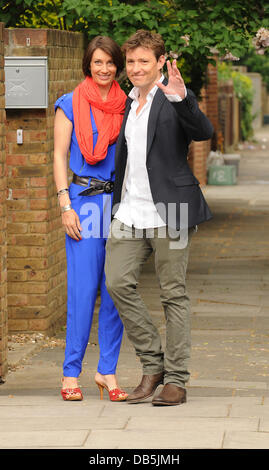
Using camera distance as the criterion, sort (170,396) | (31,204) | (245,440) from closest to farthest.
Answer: (245,440)
(170,396)
(31,204)

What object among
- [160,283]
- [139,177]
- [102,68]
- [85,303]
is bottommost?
[85,303]

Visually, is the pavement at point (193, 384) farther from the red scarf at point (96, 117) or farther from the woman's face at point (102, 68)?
the woman's face at point (102, 68)

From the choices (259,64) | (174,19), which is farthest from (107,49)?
(259,64)

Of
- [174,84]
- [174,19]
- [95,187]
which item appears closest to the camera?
[174,84]

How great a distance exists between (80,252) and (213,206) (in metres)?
11.7

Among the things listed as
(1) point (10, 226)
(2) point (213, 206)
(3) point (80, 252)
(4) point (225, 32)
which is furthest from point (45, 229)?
(2) point (213, 206)

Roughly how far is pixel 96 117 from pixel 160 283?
92cm

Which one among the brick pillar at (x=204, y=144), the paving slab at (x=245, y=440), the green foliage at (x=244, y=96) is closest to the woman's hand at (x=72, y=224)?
the paving slab at (x=245, y=440)

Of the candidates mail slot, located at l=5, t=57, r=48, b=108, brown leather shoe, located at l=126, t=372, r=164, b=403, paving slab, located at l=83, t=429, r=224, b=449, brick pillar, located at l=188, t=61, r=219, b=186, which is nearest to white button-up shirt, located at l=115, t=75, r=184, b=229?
brown leather shoe, located at l=126, t=372, r=164, b=403

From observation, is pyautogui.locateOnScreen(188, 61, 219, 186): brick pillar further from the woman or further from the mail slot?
the woman

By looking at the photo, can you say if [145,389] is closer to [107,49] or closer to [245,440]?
[245,440]

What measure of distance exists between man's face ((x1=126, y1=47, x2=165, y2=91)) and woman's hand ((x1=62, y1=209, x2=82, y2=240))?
737mm

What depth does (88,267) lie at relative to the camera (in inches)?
225

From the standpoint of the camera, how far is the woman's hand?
5.59 meters
